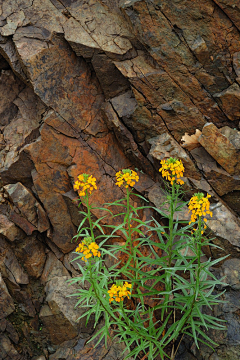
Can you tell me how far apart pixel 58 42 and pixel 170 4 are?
5.97ft

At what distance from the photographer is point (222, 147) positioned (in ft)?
15.4

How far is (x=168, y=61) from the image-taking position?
15.9 feet

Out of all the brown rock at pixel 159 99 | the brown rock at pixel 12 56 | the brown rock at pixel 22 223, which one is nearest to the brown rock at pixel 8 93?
the brown rock at pixel 12 56

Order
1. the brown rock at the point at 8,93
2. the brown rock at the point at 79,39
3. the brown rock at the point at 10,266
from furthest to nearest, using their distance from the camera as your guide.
→ the brown rock at the point at 8,93
the brown rock at the point at 79,39
the brown rock at the point at 10,266

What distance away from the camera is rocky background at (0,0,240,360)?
4.68 meters

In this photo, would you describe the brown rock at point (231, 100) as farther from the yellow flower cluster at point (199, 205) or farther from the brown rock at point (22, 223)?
the brown rock at point (22, 223)

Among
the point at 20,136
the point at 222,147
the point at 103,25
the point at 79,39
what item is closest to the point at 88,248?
the point at 222,147


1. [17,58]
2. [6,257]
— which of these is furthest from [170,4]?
[6,257]

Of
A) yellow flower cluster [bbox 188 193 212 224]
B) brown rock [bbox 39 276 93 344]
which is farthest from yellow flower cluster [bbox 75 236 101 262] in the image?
brown rock [bbox 39 276 93 344]

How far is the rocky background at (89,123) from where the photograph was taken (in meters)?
4.68

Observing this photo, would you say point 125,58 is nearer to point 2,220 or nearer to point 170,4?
point 170,4

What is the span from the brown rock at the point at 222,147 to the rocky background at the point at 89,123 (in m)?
0.01

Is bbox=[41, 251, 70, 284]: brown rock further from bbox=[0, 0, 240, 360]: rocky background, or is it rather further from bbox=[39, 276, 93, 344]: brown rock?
bbox=[39, 276, 93, 344]: brown rock

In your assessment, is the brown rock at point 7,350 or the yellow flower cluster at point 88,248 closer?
the yellow flower cluster at point 88,248
